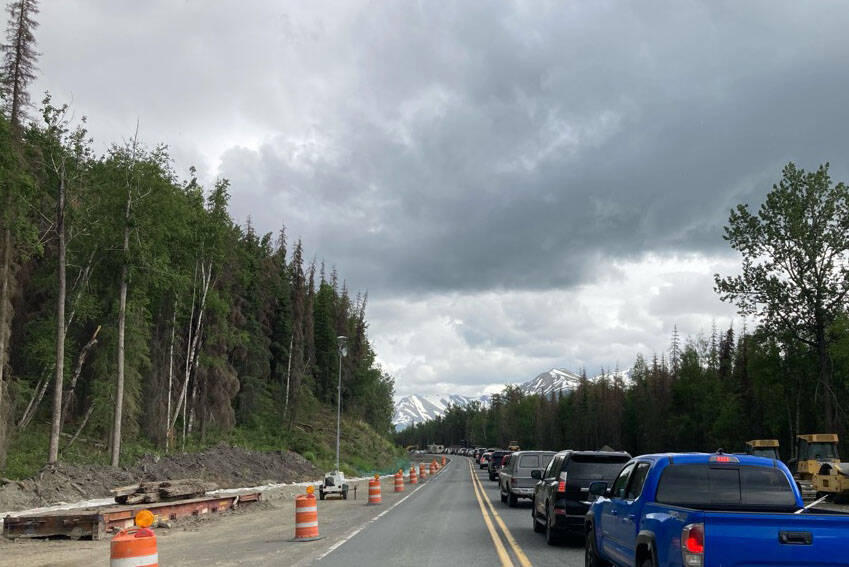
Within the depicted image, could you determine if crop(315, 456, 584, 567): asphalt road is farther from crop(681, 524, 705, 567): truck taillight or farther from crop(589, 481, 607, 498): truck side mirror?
crop(681, 524, 705, 567): truck taillight

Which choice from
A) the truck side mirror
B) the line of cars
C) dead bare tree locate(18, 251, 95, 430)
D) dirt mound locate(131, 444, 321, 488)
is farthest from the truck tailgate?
dead bare tree locate(18, 251, 95, 430)

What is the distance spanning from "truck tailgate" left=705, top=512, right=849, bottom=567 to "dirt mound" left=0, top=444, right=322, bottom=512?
77.1ft

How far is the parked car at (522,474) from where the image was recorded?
24.6 metres

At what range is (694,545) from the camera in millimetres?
5984

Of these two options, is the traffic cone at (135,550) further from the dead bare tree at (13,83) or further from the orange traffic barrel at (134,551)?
the dead bare tree at (13,83)

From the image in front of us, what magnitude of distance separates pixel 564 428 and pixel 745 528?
146 metres

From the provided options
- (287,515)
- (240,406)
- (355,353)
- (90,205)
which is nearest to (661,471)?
(287,515)

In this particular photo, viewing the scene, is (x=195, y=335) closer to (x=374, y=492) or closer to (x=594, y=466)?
(x=374, y=492)

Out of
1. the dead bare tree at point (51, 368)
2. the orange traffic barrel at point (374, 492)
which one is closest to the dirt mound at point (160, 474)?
the dead bare tree at point (51, 368)

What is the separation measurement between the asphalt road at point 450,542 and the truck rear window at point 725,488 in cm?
451

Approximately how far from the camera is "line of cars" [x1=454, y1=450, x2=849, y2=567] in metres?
5.92

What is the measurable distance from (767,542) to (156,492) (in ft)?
64.5

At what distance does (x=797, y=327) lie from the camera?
1945 inches

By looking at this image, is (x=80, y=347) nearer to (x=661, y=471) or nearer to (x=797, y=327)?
(x=661, y=471)
